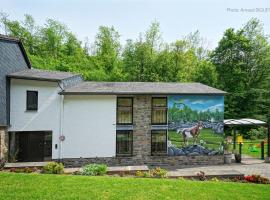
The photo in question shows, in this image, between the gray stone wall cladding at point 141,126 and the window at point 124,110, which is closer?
the gray stone wall cladding at point 141,126

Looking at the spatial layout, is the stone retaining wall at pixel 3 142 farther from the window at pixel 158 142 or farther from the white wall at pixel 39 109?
the window at pixel 158 142

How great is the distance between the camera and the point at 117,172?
1404 centimetres

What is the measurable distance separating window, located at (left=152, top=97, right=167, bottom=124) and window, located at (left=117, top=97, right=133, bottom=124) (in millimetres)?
1676

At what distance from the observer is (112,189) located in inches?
397

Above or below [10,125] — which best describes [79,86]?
above

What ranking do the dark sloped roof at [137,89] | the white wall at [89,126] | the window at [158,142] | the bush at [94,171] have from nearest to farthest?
the bush at [94,171] < the white wall at [89,126] < the dark sloped roof at [137,89] < the window at [158,142]

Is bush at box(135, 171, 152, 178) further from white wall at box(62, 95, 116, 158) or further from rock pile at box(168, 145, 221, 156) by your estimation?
rock pile at box(168, 145, 221, 156)

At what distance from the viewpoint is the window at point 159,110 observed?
819 inches

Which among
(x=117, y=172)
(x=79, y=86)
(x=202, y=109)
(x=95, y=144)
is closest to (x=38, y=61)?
(x=79, y=86)

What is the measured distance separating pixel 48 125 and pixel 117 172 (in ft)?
24.3

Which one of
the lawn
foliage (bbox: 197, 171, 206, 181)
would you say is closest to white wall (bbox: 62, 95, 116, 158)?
foliage (bbox: 197, 171, 206, 181)

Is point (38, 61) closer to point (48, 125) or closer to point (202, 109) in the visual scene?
point (48, 125)

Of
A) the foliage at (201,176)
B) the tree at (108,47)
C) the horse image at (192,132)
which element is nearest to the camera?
the foliage at (201,176)

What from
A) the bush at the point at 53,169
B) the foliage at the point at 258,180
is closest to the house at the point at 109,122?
the bush at the point at 53,169
